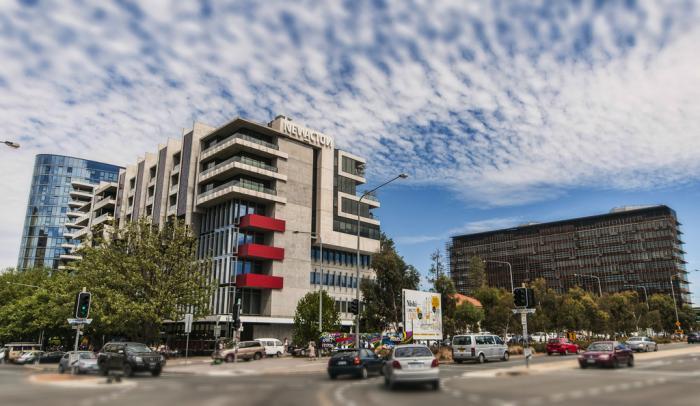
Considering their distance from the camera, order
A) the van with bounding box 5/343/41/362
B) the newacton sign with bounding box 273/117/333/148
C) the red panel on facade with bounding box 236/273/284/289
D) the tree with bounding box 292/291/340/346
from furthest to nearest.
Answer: the newacton sign with bounding box 273/117/333/148 → the red panel on facade with bounding box 236/273/284/289 → the tree with bounding box 292/291/340/346 → the van with bounding box 5/343/41/362

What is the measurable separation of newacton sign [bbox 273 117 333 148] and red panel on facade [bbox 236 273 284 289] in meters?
19.1

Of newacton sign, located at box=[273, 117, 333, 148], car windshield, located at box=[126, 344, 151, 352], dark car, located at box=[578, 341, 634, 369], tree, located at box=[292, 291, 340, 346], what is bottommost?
dark car, located at box=[578, 341, 634, 369]

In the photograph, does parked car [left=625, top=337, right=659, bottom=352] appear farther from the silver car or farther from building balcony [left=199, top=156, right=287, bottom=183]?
building balcony [left=199, top=156, right=287, bottom=183]

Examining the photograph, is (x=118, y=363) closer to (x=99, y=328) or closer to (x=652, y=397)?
(x=652, y=397)

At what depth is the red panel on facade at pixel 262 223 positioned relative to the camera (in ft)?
189

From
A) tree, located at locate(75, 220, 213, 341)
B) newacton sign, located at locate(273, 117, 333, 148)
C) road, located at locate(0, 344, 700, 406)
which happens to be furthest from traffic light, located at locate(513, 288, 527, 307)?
newacton sign, located at locate(273, 117, 333, 148)

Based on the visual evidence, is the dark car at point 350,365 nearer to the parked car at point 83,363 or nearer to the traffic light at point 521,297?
the traffic light at point 521,297

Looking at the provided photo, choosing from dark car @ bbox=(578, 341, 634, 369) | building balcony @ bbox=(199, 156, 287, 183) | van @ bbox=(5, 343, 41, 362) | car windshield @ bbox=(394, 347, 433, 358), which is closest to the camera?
car windshield @ bbox=(394, 347, 433, 358)

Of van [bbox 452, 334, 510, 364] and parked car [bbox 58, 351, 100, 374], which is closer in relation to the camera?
parked car [bbox 58, 351, 100, 374]

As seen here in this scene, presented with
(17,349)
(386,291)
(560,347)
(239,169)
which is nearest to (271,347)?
(386,291)

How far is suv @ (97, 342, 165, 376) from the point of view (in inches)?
937

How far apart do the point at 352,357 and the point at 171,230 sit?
100ft

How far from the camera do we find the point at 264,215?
6172 cm

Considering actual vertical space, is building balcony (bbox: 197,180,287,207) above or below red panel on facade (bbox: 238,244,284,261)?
above
